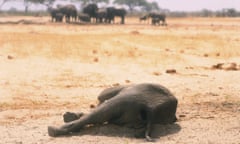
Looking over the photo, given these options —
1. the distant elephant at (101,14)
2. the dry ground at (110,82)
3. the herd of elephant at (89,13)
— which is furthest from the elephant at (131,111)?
the distant elephant at (101,14)

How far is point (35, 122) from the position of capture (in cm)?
824

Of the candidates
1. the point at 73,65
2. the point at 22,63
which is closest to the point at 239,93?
the point at 73,65

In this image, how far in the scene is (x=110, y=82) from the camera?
1218 centimetres

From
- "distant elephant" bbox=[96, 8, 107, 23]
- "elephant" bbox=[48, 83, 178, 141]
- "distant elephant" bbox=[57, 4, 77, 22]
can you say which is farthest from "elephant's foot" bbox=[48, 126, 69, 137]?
"distant elephant" bbox=[57, 4, 77, 22]

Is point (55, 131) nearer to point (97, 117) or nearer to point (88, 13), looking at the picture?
point (97, 117)

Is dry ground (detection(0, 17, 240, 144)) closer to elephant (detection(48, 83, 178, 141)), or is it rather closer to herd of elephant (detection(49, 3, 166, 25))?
elephant (detection(48, 83, 178, 141))

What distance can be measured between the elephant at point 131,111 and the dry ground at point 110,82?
0.14m

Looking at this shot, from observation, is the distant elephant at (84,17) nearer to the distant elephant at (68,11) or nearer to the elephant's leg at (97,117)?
the distant elephant at (68,11)

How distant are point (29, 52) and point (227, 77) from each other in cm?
681

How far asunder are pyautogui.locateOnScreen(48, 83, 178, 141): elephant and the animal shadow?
2.4 inches

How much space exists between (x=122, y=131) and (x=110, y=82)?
15.3 ft

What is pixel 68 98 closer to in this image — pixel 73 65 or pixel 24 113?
pixel 24 113

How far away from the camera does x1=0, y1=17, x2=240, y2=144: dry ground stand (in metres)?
7.58

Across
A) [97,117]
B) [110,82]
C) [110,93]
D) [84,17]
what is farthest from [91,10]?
[97,117]
